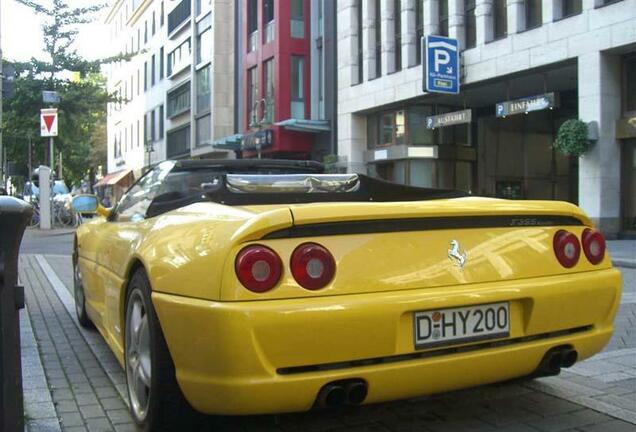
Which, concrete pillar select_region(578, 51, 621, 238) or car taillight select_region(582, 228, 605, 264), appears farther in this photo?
concrete pillar select_region(578, 51, 621, 238)

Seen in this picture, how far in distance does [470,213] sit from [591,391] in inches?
57.1

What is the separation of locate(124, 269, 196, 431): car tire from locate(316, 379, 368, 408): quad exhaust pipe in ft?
2.28

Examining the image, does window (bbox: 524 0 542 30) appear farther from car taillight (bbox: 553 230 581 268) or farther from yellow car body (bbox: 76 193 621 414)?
yellow car body (bbox: 76 193 621 414)

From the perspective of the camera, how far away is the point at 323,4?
91.7 feet

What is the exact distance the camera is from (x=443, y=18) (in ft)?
70.9

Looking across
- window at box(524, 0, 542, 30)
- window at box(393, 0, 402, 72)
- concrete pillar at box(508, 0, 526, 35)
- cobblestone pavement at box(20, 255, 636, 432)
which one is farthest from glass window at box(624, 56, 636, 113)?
cobblestone pavement at box(20, 255, 636, 432)

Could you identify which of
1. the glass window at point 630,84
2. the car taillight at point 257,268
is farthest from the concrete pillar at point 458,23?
the car taillight at point 257,268

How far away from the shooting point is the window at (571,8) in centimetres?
1720

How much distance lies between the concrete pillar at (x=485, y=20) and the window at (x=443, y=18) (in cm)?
165

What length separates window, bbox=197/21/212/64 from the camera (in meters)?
36.4

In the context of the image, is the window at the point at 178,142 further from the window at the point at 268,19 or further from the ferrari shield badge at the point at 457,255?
the ferrari shield badge at the point at 457,255

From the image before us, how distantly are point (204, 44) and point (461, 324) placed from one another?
3710cm

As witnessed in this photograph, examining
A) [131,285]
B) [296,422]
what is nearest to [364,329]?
[296,422]

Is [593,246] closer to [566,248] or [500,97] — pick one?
[566,248]
